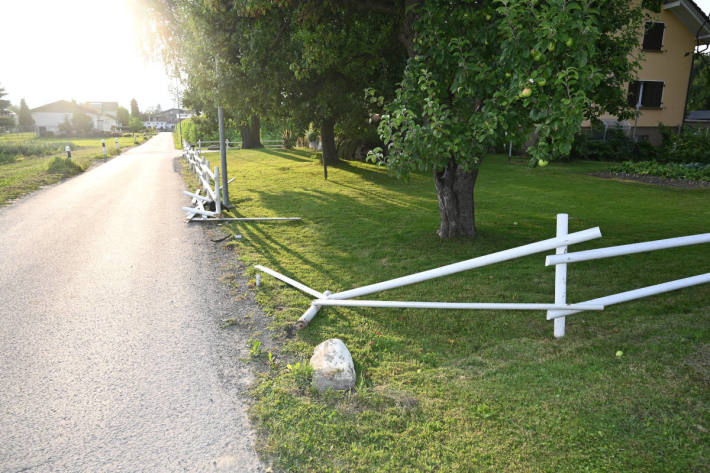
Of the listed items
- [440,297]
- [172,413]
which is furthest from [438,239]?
[172,413]

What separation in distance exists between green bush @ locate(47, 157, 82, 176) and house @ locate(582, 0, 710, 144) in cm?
2649

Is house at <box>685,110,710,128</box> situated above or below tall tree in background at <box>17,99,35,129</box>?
below

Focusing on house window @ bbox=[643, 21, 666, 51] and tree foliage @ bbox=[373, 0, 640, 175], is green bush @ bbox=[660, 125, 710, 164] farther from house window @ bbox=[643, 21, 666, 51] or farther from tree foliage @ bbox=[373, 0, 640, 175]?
tree foliage @ bbox=[373, 0, 640, 175]

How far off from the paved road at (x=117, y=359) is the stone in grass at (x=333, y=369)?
728mm

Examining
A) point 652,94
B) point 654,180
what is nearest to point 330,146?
point 654,180

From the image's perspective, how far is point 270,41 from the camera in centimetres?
998

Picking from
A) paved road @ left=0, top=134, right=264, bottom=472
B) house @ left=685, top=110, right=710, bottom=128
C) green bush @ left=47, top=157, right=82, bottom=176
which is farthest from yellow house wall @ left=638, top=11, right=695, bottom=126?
green bush @ left=47, top=157, right=82, bottom=176

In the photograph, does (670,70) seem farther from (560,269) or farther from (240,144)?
(240,144)

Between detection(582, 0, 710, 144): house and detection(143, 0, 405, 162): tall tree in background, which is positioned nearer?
detection(143, 0, 405, 162): tall tree in background

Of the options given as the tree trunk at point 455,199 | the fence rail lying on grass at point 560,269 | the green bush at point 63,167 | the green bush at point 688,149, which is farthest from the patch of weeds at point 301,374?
the green bush at point 688,149

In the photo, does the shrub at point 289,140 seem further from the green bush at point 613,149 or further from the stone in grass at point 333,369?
the stone in grass at point 333,369

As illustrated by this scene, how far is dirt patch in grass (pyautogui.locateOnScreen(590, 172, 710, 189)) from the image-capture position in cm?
1653

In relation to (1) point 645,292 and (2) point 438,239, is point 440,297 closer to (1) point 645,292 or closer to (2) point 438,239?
(1) point 645,292

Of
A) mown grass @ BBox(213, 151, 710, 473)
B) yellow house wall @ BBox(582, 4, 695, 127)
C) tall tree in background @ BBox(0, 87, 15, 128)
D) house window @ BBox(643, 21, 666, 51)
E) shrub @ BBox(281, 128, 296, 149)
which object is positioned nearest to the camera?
mown grass @ BBox(213, 151, 710, 473)
